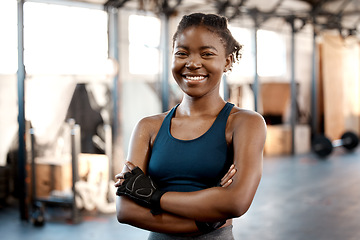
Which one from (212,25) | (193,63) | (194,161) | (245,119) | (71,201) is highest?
(212,25)

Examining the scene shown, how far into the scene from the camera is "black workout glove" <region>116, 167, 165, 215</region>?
4.04ft

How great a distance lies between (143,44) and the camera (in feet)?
25.5

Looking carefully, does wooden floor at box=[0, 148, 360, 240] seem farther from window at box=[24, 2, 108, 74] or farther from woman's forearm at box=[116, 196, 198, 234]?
woman's forearm at box=[116, 196, 198, 234]

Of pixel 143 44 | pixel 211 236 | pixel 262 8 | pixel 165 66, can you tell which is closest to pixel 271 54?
pixel 262 8

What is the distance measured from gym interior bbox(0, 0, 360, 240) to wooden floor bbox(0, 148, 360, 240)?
0.05 ft

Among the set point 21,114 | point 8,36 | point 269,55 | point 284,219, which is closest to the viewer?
point 284,219

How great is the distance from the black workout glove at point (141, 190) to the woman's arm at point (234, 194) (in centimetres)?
2

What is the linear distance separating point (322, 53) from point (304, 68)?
910 millimetres

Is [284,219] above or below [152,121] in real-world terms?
below

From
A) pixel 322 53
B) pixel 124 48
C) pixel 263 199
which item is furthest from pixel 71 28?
pixel 322 53

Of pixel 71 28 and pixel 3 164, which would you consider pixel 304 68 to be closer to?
pixel 71 28

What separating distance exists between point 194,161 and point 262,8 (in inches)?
375

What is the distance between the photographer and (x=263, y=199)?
5445 mm

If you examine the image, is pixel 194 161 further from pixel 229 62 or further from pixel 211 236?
pixel 229 62
